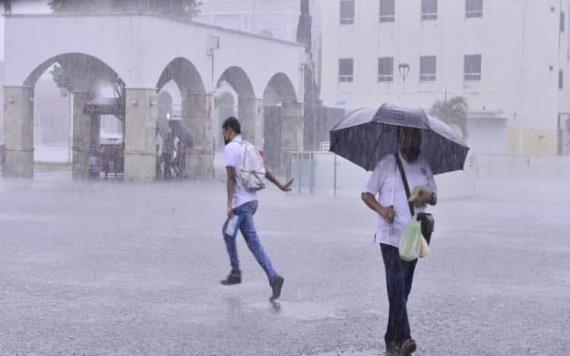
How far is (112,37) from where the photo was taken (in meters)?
30.9

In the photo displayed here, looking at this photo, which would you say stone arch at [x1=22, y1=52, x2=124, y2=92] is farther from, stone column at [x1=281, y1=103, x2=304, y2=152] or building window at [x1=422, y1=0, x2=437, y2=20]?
building window at [x1=422, y1=0, x2=437, y2=20]

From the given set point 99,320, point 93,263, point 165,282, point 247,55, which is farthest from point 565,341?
point 247,55

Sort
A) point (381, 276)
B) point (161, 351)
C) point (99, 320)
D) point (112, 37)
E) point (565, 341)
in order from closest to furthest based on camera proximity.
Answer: point (161, 351) < point (565, 341) < point (99, 320) < point (381, 276) < point (112, 37)

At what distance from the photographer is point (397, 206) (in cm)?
750

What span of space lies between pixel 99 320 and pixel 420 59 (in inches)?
1973

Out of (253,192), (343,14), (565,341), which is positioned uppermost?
(343,14)

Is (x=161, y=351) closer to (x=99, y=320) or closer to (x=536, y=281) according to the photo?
(x=99, y=320)

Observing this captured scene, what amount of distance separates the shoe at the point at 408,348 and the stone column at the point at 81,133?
27431 millimetres

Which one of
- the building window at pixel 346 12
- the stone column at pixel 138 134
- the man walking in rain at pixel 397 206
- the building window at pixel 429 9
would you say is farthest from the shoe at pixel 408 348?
the building window at pixel 346 12

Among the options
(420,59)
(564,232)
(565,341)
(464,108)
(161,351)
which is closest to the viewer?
(161,351)

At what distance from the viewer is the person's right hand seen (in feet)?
24.4

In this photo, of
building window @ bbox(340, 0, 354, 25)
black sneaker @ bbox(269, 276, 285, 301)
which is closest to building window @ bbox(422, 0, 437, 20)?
building window @ bbox(340, 0, 354, 25)

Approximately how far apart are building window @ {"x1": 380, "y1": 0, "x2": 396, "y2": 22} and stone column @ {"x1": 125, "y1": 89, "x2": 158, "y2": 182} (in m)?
29.8

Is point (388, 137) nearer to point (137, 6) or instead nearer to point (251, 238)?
point (251, 238)
